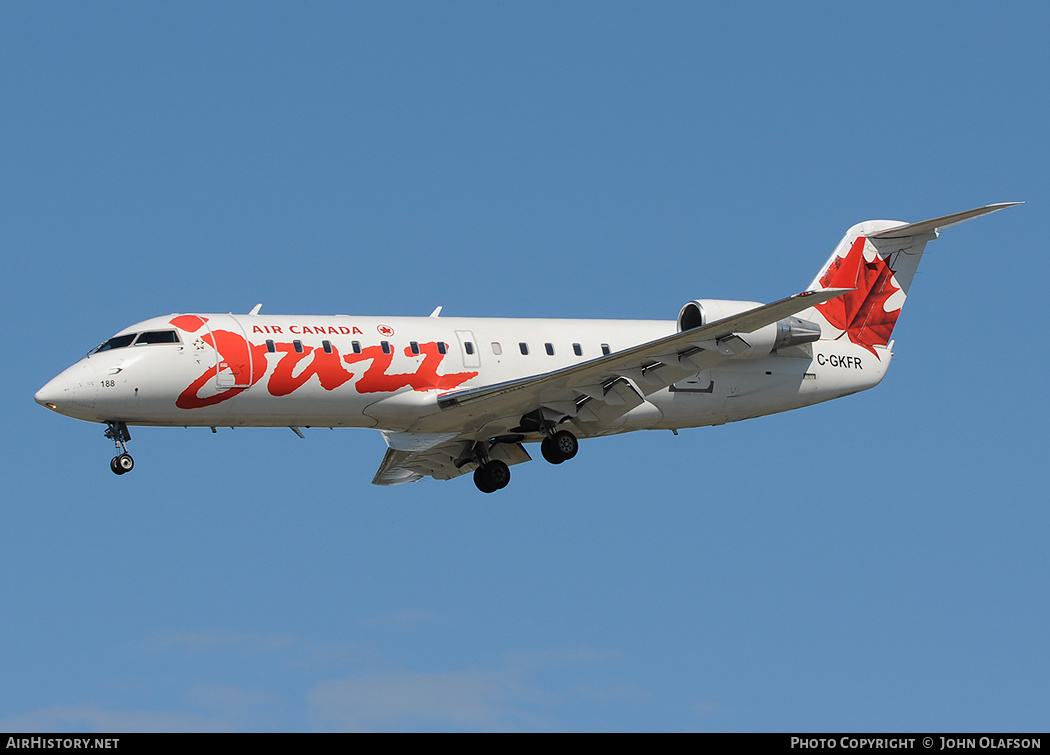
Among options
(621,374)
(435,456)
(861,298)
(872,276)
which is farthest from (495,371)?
(872,276)

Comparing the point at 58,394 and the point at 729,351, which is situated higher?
the point at 729,351

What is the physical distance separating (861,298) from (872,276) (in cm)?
62

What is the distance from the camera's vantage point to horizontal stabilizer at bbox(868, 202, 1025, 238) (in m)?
29.5

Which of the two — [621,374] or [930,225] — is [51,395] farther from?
[930,225]

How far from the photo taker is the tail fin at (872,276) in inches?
1250

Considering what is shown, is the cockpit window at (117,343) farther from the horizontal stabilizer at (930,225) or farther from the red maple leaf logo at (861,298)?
the horizontal stabilizer at (930,225)

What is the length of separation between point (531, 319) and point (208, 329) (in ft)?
21.9

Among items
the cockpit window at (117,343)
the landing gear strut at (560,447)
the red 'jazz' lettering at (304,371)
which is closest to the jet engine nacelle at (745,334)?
the landing gear strut at (560,447)
